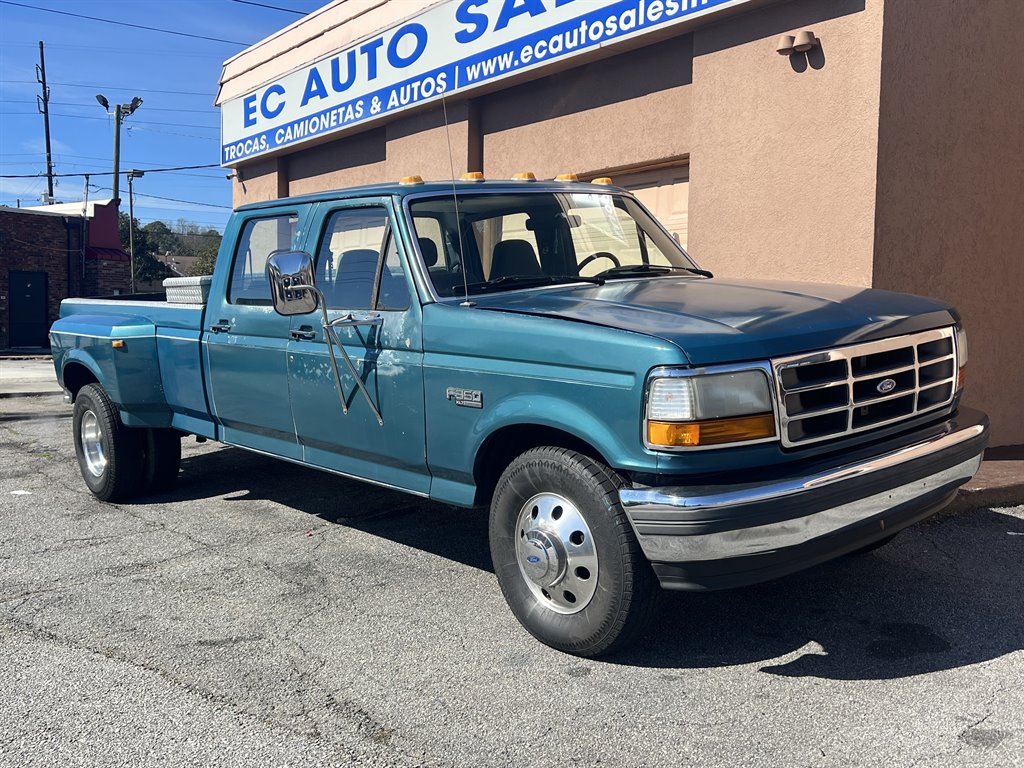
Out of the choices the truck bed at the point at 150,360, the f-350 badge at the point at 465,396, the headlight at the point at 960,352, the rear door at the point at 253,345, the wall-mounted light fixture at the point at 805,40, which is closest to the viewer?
the f-350 badge at the point at 465,396

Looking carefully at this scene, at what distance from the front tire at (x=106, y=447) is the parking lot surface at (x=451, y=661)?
751mm

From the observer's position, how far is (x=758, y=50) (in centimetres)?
762

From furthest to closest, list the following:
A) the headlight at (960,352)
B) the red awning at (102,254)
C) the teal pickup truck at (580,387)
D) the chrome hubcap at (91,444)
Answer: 1. the red awning at (102,254)
2. the chrome hubcap at (91,444)
3. the headlight at (960,352)
4. the teal pickup truck at (580,387)

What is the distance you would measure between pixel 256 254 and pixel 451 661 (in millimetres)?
2838

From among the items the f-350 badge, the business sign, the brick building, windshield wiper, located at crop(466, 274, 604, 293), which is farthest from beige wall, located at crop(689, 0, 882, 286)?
the brick building

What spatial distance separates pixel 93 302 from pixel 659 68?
523cm

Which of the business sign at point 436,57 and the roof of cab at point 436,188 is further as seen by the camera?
the business sign at point 436,57

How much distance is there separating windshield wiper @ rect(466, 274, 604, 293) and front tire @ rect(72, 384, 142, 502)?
3.21 meters

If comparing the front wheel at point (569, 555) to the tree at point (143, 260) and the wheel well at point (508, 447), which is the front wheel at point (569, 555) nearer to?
the wheel well at point (508, 447)

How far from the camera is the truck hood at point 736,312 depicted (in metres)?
3.38

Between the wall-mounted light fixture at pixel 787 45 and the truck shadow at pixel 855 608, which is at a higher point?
the wall-mounted light fixture at pixel 787 45

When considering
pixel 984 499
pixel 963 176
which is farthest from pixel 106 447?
pixel 963 176

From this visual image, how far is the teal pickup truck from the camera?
3.34 meters

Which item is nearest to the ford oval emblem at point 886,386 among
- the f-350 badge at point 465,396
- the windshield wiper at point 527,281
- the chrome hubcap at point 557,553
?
the chrome hubcap at point 557,553
